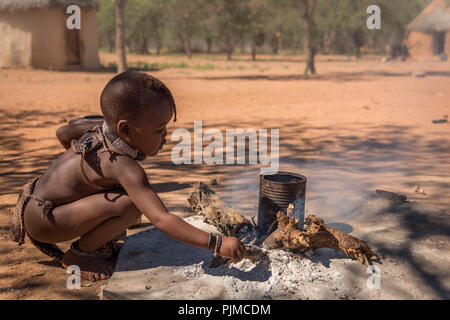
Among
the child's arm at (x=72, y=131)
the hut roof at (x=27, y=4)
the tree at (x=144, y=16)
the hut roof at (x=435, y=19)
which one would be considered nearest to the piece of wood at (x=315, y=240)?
the child's arm at (x=72, y=131)

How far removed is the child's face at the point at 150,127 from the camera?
2039 millimetres

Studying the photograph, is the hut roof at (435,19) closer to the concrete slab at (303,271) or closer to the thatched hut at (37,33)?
the thatched hut at (37,33)

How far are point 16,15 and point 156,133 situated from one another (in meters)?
16.9

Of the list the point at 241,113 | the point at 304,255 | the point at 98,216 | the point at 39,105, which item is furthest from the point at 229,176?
the point at 39,105

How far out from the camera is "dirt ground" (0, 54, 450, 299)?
10.8 ft

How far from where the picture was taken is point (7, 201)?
11.8 ft

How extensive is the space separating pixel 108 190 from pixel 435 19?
36426 millimetres

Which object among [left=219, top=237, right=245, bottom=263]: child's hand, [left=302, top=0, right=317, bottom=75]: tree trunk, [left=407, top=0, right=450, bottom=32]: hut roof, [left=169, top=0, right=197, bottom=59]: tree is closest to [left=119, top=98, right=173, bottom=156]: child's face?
[left=219, top=237, right=245, bottom=263]: child's hand

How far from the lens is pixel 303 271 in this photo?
7.60 ft

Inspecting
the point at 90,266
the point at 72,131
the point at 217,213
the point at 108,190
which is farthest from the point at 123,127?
the point at 217,213

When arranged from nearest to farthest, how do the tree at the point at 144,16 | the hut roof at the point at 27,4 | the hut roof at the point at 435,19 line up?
the hut roof at the point at 27,4 < the hut roof at the point at 435,19 < the tree at the point at 144,16

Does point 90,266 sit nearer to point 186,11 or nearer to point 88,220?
point 88,220

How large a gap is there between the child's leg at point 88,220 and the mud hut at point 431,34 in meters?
35.0

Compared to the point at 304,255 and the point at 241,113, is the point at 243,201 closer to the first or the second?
the point at 304,255
